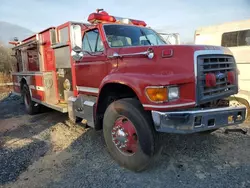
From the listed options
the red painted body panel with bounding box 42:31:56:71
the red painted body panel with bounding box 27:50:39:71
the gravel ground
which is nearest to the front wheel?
the gravel ground

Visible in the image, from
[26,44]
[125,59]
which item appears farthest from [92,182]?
[26,44]

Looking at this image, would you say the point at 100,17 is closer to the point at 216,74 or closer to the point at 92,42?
the point at 92,42

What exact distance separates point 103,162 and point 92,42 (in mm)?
2125

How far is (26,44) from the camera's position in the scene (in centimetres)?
688

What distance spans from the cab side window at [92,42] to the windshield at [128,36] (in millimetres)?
184

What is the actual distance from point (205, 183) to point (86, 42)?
10.3 ft

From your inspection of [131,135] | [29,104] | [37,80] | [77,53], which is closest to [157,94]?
[131,135]

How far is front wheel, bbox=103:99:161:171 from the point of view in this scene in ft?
10.3

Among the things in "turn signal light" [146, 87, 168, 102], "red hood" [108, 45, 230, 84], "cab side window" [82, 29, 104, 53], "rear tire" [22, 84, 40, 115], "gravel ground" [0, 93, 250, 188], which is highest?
"cab side window" [82, 29, 104, 53]

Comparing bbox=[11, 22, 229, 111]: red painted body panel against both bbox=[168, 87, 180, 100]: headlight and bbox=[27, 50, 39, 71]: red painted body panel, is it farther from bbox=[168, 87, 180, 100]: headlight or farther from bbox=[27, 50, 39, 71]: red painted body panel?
bbox=[27, 50, 39, 71]: red painted body panel

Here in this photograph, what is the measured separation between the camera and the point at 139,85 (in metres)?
3.10

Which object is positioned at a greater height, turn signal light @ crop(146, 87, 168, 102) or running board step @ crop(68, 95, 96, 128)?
turn signal light @ crop(146, 87, 168, 102)

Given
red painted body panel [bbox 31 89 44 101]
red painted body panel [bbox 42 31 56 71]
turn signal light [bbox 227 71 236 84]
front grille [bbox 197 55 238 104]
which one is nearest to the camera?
front grille [bbox 197 55 238 104]

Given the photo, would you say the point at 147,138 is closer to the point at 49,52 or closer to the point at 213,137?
the point at 213,137
